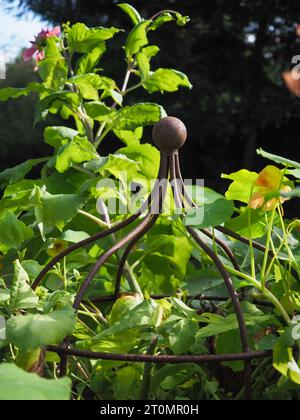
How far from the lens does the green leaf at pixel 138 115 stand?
102 centimetres

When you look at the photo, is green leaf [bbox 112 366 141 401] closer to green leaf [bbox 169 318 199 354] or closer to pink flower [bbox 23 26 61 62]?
green leaf [bbox 169 318 199 354]

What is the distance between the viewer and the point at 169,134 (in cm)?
68

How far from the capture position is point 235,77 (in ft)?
20.8

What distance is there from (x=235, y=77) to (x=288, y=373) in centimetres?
599

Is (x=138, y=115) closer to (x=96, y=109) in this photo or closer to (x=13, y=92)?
(x=96, y=109)

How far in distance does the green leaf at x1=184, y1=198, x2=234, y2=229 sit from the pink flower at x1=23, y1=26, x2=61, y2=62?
576 mm

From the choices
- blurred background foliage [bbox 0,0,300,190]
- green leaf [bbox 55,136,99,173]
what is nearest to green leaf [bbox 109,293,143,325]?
green leaf [bbox 55,136,99,173]

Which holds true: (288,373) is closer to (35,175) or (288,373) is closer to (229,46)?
(35,175)

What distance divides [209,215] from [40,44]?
62cm

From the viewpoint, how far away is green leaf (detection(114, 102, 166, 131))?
1.02 metres

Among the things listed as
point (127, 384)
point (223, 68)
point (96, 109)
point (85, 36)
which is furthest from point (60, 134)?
point (223, 68)

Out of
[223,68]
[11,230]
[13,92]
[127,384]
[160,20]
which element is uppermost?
[160,20]

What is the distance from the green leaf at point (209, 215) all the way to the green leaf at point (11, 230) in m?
0.22

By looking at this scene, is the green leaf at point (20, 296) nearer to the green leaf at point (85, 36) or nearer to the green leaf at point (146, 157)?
the green leaf at point (146, 157)
